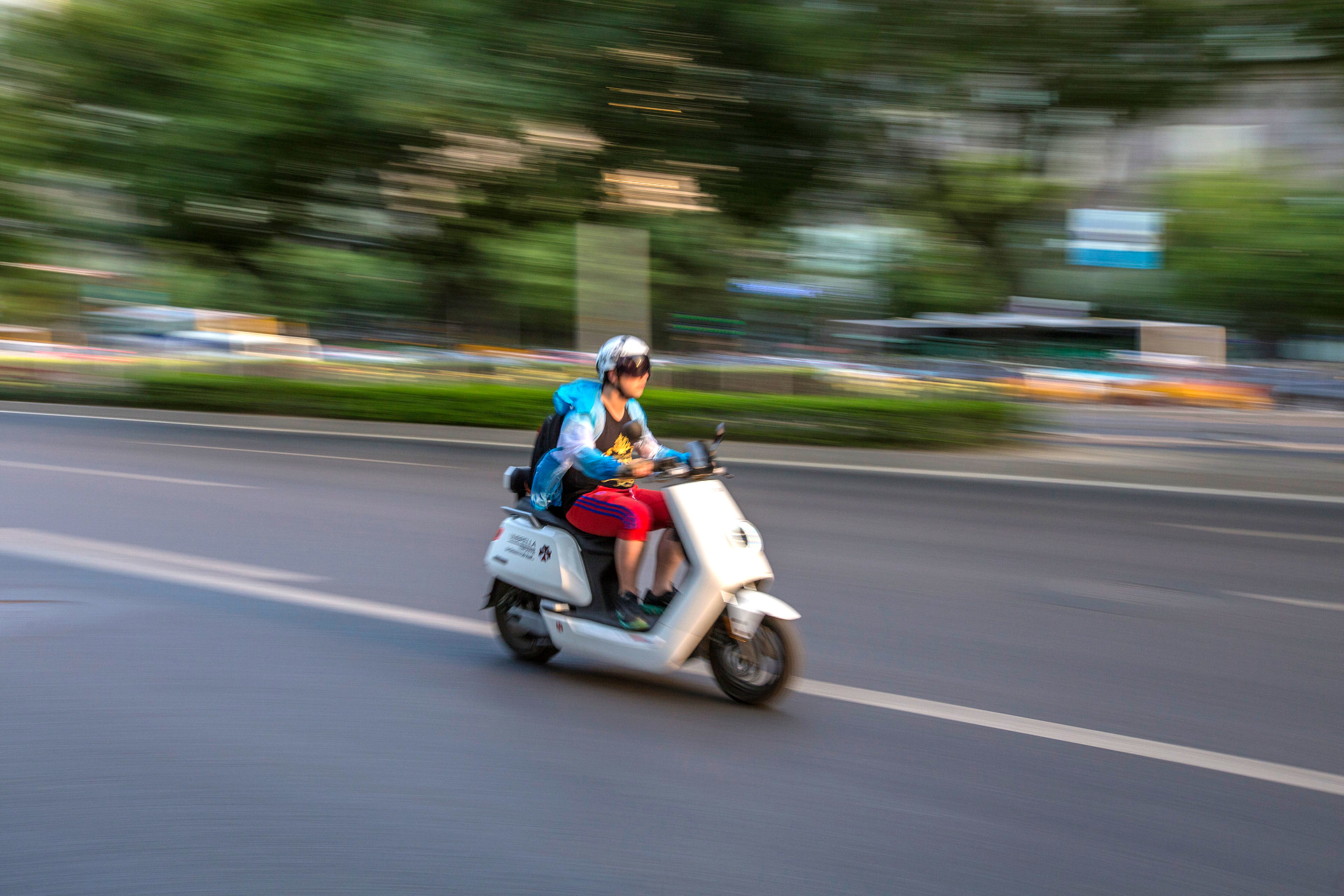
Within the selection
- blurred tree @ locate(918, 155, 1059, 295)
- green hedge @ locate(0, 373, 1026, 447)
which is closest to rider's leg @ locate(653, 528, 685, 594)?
green hedge @ locate(0, 373, 1026, 447)

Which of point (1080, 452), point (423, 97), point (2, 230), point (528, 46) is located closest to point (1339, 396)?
point (1080, 452)

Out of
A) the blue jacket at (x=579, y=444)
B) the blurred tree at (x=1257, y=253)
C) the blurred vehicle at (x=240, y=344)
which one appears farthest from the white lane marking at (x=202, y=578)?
the blurred tree at (x=1257, y=253)

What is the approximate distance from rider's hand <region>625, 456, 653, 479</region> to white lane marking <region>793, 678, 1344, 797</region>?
3.42 ft

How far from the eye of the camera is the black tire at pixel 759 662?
468cm

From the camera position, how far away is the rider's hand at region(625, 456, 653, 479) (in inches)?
192

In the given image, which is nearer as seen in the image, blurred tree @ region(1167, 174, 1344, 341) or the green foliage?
the green foliage

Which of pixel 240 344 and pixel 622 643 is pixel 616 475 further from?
pixel 240 344

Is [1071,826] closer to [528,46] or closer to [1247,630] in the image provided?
[1247,630]

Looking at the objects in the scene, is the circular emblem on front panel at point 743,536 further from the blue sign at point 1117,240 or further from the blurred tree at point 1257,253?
the blue sign at point 1117,240

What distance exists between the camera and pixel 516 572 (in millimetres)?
5418

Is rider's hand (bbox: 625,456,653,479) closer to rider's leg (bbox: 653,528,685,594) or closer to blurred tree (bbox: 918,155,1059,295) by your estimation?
rider's leg (bbox: 653,528,685,594)

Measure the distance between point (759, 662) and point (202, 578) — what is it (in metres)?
3.92

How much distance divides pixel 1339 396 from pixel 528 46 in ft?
40.7

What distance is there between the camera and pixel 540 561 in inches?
209
